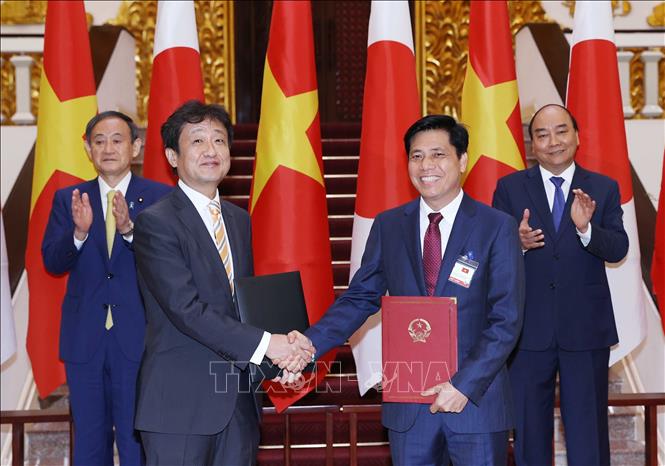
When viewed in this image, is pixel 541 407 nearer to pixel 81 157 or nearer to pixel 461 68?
pixel 81 157

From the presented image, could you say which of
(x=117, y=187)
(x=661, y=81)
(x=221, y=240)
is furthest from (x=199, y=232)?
(x=661, y=81)

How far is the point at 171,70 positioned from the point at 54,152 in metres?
0.75

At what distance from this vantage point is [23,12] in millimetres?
7480

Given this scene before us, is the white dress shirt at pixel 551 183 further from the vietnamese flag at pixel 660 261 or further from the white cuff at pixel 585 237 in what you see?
the vietnamese flag at pixel 660 261

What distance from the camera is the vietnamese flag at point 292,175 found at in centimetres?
458

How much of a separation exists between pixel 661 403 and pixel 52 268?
2531 millimetres

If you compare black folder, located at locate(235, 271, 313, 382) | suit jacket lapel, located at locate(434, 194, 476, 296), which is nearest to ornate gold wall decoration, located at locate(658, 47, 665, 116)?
suit jacket lapel, located at locate(434, 194, 476, 296)

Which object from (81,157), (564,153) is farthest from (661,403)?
(81,157)

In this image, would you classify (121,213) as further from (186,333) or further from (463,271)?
(463,271)

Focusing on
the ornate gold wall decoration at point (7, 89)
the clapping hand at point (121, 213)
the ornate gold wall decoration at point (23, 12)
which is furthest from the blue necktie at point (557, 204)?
the ornate gold wall decoration at point (23, 12)

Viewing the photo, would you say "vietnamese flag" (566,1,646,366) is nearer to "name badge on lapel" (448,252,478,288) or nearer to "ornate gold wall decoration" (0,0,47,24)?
"name badge on lapel" (448,252,478,288)

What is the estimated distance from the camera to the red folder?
2686mm

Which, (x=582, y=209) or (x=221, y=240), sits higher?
(x=582, y=209)

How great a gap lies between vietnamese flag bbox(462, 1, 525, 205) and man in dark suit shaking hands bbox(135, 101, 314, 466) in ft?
6.92
